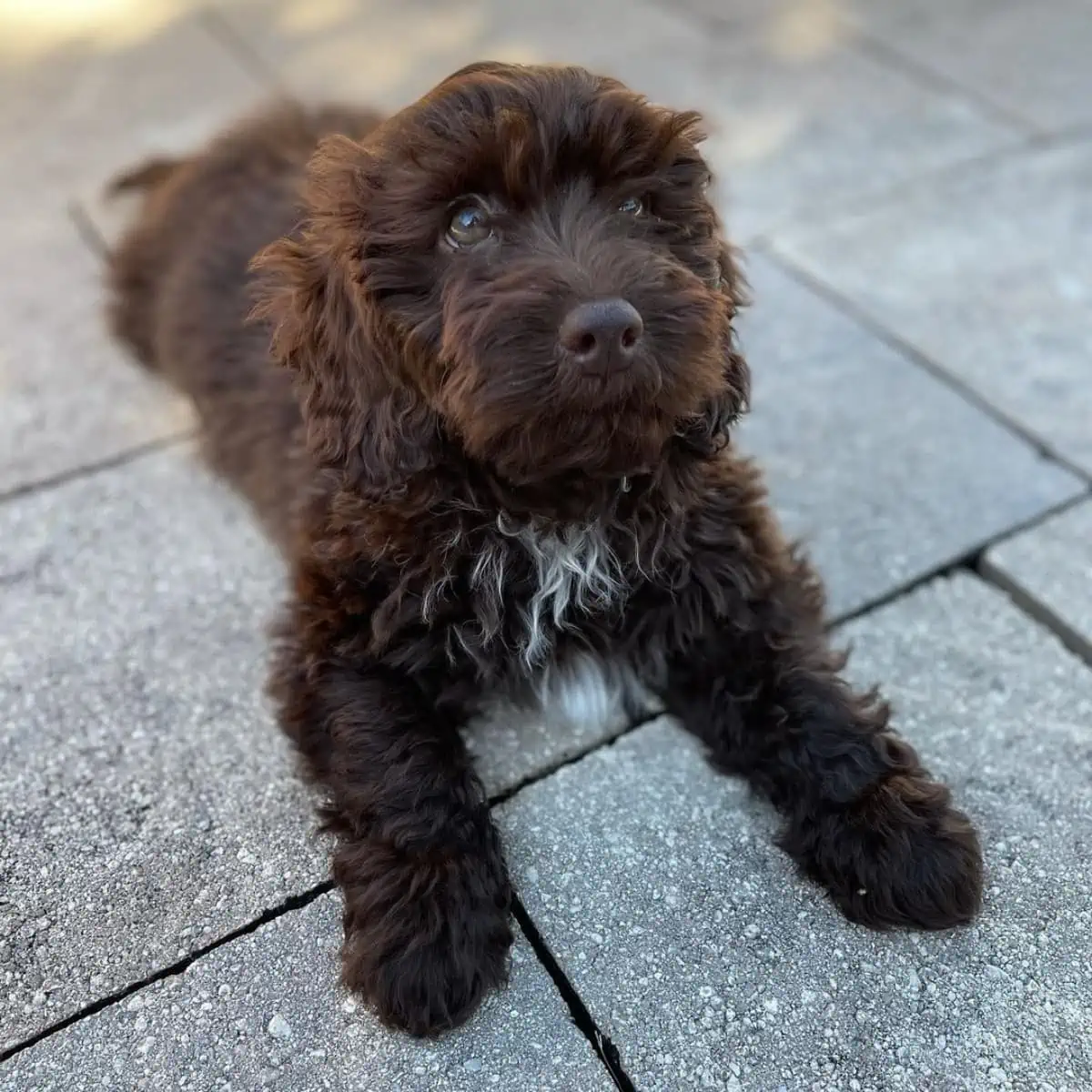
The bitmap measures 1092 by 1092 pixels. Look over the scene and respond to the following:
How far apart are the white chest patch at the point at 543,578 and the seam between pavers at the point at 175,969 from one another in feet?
2.68

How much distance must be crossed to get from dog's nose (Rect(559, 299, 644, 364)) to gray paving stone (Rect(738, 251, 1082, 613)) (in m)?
1.64

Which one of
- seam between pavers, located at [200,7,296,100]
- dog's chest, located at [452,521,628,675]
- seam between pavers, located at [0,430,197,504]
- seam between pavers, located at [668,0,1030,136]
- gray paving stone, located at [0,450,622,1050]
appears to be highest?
dog's chest, located at [452,521,628,675]

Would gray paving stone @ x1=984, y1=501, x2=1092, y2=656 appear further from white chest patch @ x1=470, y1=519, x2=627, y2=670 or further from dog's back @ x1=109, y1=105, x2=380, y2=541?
dog's back @ x1=109, y1=105, x2=380, y2=541

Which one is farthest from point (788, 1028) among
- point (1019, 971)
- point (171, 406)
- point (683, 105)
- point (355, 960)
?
point (683, 105)

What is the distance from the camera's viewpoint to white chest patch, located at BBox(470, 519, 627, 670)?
2.71 metres

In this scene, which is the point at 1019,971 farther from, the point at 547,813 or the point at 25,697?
the point at 25,697

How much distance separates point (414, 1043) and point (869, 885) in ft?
3.71

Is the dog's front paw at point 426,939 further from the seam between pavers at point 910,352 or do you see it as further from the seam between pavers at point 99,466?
the seam between pavers at point 910,352

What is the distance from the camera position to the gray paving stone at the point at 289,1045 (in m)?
2.36

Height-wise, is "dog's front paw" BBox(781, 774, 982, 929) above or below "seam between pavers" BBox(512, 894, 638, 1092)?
above

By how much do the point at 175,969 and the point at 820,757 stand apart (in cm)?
170

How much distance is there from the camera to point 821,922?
2.60 m

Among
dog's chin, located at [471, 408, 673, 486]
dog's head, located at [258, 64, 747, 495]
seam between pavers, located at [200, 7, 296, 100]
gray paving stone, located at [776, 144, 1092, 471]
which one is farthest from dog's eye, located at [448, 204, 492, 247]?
seam between pavers, located at [200, 7, 296, 100]

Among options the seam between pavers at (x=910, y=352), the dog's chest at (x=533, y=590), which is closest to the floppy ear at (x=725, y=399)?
the dog's chest at (x=533, y=590)
